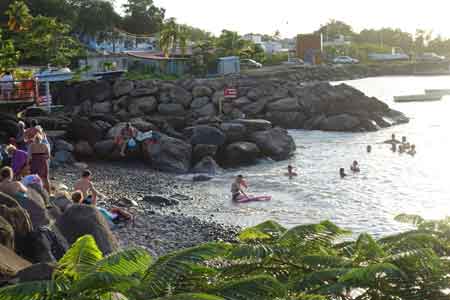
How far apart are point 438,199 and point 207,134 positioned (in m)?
11.9

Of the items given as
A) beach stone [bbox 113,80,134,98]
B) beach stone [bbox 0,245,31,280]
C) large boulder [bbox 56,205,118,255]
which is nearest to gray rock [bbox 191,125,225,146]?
beach stone [bbox 113,80,134,98]

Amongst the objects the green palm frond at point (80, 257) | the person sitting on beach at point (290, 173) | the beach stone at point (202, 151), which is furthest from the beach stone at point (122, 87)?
the green palm frond at point (80, 257)

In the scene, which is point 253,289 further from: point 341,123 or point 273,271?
point 341,123

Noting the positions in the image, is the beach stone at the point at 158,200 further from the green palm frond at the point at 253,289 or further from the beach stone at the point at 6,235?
the green palm frond at the point at 253,289

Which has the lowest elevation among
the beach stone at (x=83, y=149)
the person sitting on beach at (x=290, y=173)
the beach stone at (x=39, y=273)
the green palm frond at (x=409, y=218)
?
the person sitting on beach at (x=290, y=173)

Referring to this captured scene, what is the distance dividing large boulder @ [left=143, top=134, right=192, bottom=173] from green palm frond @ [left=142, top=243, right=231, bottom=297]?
21012 mm

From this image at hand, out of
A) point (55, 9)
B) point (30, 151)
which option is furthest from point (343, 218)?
point (55, 9)

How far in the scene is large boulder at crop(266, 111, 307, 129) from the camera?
45.6 meters

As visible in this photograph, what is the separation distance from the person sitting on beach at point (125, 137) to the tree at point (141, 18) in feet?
209

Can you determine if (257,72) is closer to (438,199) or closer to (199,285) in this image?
(438,199)

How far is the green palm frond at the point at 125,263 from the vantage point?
5.62 metres

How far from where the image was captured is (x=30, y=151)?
15.8 metres

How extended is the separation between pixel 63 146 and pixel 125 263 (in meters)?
21.6

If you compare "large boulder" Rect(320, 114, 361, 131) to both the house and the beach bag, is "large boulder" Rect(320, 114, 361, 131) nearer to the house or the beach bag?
the beach bag
